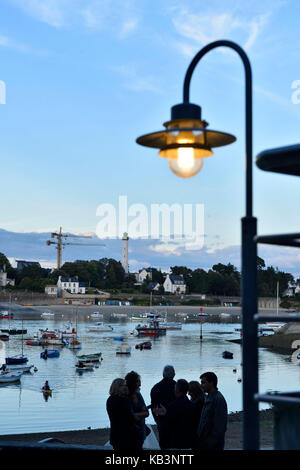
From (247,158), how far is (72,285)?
166m

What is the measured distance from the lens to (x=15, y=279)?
168625mm

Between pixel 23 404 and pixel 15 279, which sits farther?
pixel 15 279

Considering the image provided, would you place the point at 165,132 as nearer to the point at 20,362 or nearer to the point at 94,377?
the point at 94,377

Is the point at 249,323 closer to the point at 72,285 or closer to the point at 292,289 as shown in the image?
the point at 72,285

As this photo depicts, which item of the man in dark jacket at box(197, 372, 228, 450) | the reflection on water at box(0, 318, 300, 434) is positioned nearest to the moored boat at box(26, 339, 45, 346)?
the reflection on water at box(0, 318, 300, 434)

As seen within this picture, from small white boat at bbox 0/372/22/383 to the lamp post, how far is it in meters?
36.1

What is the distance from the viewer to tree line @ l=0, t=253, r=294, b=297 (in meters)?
166

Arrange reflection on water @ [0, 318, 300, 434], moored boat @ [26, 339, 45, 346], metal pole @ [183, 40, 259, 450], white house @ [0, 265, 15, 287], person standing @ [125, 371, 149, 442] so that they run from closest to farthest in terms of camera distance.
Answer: metal pole @ [183, 40, 259, 450] → person standing @ [125, 371, 149, 442] → reflection on water @ [0, 318, 300, 434] → moored boat @ [26, 339, 45, 346] → white house @ [0, 265, 15, 287]

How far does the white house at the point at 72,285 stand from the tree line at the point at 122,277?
2.14 metres

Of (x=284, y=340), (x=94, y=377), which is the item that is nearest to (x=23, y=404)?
(x=94, y=377)

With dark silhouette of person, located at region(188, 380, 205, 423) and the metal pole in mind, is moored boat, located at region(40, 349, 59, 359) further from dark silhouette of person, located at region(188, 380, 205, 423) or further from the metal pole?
the metal pole

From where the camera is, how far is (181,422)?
6.73 metres

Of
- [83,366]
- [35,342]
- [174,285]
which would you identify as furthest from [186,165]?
[174,285]
